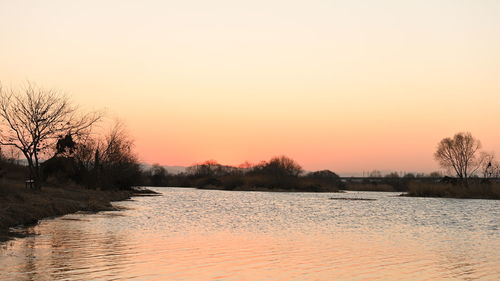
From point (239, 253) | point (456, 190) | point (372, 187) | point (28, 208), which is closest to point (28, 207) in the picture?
point (28, 208)

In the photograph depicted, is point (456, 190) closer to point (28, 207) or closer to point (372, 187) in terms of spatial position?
point (372, 187)

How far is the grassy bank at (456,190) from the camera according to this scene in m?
87.6

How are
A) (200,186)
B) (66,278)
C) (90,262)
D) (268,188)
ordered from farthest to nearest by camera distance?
(200,186) < (268,188) < (90,262) < (66,278)

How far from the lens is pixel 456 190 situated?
91.8m

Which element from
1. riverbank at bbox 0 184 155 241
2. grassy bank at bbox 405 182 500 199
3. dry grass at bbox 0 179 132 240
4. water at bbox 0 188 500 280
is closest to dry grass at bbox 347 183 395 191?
grassy bank at bbox 405 182 500 199

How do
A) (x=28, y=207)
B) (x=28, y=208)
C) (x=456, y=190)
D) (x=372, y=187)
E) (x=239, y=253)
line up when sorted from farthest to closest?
(x=372, y=187)
(x=456, y=190)
(x=28, y=207)
(x=28, y=208)
(x=239, y=253)

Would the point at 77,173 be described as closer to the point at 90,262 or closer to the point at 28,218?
the point at 28,218

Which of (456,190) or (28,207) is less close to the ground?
(456,190)

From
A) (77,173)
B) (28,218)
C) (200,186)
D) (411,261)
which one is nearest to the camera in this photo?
(411,261)

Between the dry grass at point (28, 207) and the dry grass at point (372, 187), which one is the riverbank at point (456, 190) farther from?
the dry grass at point (28, 207)

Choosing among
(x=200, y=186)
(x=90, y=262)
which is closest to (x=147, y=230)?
(x=90, y=262)

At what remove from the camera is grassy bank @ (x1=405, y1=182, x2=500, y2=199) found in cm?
8756

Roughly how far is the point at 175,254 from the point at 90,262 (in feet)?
11.9

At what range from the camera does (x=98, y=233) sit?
80.3 feet
